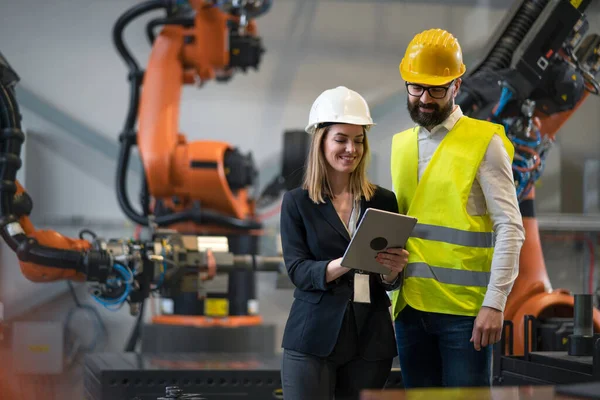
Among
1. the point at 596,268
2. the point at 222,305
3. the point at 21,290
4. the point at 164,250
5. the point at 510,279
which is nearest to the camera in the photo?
the point at 510,279

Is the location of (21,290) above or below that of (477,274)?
below

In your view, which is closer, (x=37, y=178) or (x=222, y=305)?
(x=222, y=305)

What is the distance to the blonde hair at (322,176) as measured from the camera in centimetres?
228

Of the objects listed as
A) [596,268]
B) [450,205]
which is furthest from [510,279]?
[596,268]

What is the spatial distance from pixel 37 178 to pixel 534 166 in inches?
151

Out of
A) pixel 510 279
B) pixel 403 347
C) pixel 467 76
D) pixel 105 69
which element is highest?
pixel 105 69

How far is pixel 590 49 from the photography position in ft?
13.0

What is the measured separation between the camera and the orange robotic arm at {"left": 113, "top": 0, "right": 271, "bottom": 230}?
4852mm

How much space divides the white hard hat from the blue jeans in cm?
59

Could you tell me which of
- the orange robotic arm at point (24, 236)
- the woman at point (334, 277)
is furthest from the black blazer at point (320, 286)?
the orange robotic arm at point (24, 236)

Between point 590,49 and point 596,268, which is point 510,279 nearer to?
point 590,49

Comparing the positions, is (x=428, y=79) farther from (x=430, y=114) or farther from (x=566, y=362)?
(x=566, y=362)

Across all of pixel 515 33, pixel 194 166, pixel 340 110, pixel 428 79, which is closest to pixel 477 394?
pixel 340 110

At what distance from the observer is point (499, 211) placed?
7.72 ft
